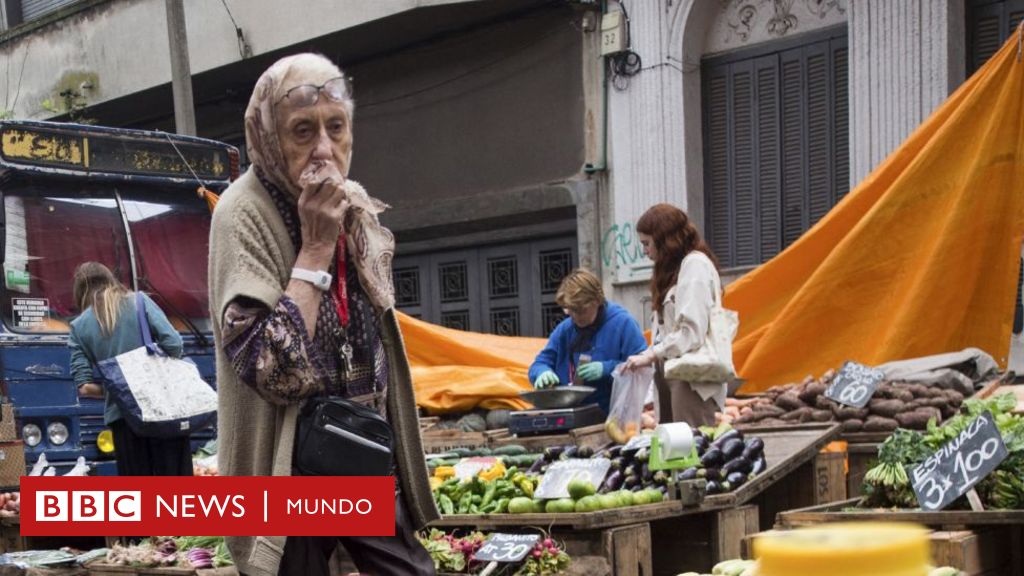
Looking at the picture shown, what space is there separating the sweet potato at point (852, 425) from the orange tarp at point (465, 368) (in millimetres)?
3531

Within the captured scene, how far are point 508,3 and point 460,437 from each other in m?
6.22

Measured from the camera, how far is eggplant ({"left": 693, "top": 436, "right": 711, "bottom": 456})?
19.1 ft

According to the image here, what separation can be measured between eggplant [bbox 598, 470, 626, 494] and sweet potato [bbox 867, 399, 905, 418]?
2063mm

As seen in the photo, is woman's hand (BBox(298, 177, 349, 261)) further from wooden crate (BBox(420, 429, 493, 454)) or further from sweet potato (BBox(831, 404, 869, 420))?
wooden crate (BBox(420, 429, 493, 454))

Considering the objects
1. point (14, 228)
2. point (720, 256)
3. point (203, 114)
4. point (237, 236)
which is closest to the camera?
point (237, 236)

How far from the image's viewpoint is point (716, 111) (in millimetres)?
12250

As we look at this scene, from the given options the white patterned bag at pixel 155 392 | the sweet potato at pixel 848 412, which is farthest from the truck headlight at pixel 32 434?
the sweet potato at pixel 848 412

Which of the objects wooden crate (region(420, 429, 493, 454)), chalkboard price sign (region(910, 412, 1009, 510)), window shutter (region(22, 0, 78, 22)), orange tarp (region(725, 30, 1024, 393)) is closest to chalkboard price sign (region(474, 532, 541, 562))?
chalkboard price sign (region(910, 412, 1009, 510))

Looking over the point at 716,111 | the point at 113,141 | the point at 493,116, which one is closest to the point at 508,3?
the point at 493,116

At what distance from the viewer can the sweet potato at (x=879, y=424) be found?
6.99 m

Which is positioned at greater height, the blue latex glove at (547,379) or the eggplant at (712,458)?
the blue latex glove at (547,379)

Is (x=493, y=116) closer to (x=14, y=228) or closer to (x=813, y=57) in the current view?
(x=813, y=57)

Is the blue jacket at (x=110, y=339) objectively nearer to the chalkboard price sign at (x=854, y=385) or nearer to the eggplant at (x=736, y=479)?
the eggplant at (x=736, y=479)

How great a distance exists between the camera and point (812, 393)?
7.79 metres
